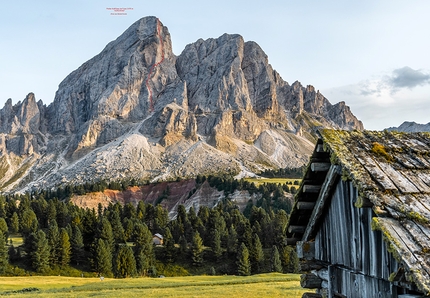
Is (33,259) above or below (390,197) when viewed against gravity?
below

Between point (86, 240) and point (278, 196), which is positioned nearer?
point (86, 240)

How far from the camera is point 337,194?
11.1m

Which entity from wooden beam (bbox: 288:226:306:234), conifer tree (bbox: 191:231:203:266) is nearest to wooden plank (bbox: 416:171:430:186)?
wooden beam (bbox: 288:226:306:234)

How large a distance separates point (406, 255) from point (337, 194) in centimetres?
421

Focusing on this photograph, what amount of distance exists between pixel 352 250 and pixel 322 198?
5.93 feet

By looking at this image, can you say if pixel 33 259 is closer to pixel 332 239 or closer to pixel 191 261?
pixel 191 261

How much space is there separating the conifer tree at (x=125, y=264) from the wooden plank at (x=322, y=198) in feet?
273

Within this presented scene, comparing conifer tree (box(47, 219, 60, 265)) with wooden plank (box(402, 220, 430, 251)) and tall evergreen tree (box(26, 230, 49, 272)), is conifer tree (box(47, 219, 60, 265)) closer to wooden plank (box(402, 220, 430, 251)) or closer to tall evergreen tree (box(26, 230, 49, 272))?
tall evergreen tree (box(26, 230, 49, 272))

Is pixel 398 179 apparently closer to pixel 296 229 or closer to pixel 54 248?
pixel 296 229

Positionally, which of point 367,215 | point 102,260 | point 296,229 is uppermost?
point 367,215

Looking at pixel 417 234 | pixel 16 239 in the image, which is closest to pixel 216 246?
pixel 16 239

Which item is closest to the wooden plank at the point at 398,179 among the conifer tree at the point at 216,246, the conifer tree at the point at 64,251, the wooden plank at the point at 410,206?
the wooden plank at the point at 410,206

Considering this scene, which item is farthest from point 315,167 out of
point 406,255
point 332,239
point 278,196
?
point 278,196

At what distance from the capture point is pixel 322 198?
457 inches
